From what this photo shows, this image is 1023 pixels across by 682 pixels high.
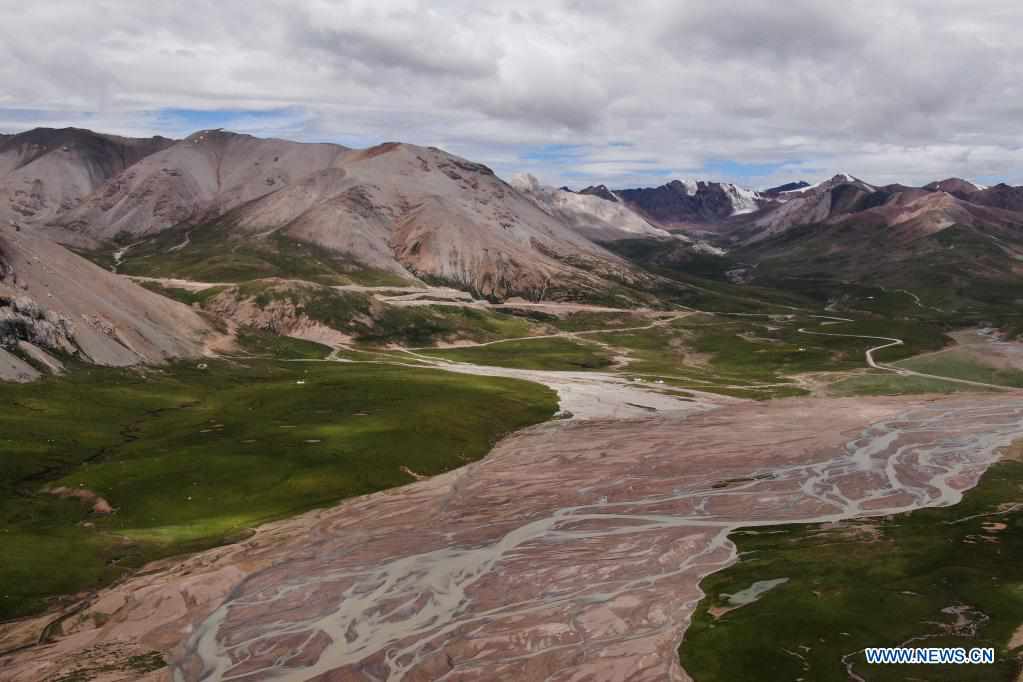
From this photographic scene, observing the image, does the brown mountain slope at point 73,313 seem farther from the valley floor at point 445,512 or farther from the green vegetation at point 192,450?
the valley floor at point 445,512

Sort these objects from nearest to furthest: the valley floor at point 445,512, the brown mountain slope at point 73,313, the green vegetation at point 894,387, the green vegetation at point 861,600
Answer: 1. the green vegetation at point 861,600
2. the valley floor at point 445,512
3. the brown mountain slope at point 73,313
4. the green vegetation at point 894,387

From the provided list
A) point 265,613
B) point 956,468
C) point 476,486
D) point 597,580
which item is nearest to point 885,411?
point 956,468

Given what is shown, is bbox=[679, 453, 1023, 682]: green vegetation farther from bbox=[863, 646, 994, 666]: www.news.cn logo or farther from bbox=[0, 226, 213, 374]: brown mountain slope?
bbox=[0, 226, 213, 374]: brown mountain slope

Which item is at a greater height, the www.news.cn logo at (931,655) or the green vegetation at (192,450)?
the www.news.cn logo at (931,655)

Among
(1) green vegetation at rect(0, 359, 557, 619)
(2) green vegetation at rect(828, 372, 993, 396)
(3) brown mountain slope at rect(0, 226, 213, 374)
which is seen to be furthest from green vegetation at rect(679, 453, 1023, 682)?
A: (3) brown mountain slope at rect(0, 226, 213, 374)

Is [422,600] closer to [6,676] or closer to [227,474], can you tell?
[6,676]

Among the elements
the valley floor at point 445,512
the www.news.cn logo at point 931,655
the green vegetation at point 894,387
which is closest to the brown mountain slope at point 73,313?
the valley floor at point 445,512

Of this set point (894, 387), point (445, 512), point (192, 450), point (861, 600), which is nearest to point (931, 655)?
point (861, 600)
